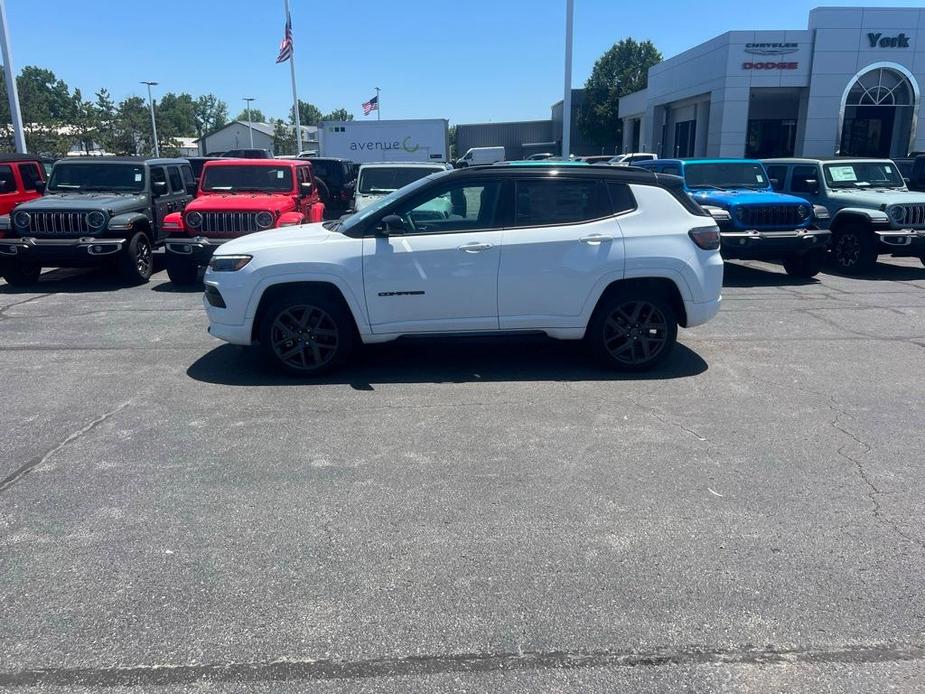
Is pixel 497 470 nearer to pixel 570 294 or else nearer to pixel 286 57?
pixel 570 294

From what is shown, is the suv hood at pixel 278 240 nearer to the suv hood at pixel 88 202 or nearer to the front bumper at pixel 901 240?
the suv hood at pixel 88 202

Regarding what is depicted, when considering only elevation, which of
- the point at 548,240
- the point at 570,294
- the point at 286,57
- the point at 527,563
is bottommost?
the point at 527,563

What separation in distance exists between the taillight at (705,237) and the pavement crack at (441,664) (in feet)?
13.5

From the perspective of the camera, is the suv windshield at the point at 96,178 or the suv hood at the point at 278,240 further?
the suv windshield at the point at 96,178

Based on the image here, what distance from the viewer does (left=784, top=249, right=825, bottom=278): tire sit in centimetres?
1176

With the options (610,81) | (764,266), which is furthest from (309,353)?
(610,81)

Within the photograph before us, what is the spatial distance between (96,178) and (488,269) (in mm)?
8957

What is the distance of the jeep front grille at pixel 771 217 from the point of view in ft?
37.0

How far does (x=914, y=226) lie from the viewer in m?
11.9

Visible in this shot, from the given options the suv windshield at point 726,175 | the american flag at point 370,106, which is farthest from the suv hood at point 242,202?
the american flag at point 370,106

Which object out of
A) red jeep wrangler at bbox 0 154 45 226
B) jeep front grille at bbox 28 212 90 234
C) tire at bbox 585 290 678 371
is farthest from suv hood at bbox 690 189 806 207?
red jeep wrangler at bbox 0 154 45 226

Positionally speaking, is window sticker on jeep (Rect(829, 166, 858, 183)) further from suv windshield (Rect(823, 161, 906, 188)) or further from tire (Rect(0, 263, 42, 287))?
tire (Rect(0, 263, 42, 287))

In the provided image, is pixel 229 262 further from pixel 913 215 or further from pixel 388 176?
pixel 913 215

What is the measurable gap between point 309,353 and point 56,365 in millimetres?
2693
